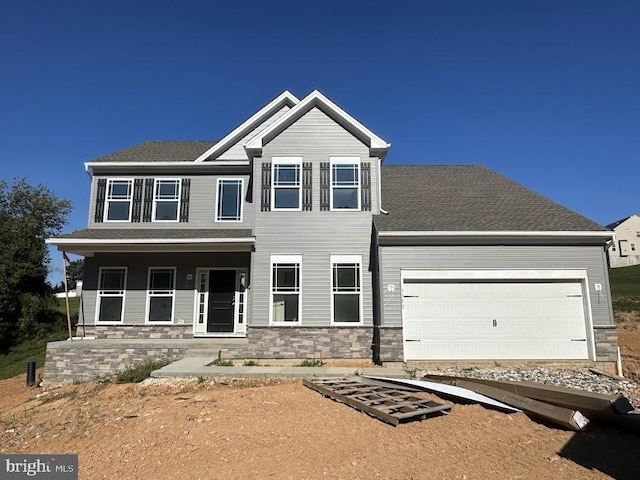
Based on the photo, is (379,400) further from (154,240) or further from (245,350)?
(154,240)

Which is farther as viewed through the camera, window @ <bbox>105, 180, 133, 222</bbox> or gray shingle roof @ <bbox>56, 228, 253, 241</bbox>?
window @ <bbox>105, 180, 133, 222</bbox>

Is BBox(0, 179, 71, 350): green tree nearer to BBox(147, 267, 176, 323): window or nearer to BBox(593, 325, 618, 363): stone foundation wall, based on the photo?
BBox(147, 267, 176, 323): window

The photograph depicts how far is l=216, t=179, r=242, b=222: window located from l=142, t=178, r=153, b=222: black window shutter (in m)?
2.28

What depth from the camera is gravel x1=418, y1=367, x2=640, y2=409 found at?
852cm

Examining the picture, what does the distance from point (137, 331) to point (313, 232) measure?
649cm

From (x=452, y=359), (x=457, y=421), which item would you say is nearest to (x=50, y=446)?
(x=457, y=421)

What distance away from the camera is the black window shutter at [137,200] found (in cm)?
1363

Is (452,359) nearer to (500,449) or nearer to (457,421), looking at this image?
(457,421)

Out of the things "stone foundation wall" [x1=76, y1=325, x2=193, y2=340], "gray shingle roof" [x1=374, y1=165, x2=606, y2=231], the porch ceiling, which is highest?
"gray shingle roof" [x1=374, y1=165, x2=606, y2=231]

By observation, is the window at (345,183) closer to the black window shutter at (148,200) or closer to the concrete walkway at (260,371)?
the concrete walkway at (260,371)

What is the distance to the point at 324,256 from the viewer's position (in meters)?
11.8

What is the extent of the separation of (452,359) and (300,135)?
7777mm

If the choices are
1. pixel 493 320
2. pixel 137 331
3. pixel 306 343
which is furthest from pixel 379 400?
pixel 137 331

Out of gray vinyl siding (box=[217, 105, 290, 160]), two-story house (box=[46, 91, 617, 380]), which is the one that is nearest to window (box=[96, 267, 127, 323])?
two-story house (box=[46, 91, 617, 380])
